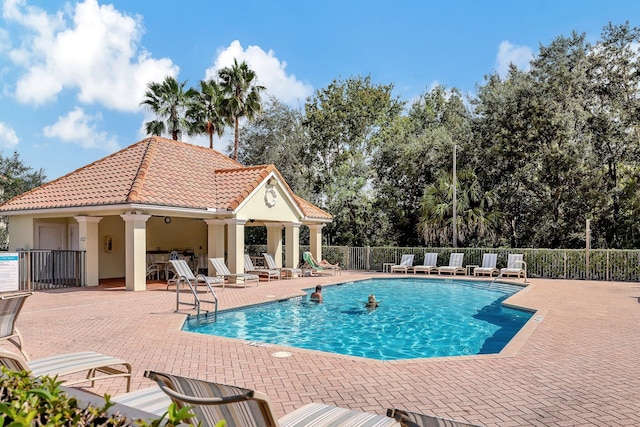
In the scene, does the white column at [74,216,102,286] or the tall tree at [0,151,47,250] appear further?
the tall tree at [0,151,47,250]

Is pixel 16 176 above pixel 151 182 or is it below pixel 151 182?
above

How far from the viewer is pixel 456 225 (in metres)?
26.1

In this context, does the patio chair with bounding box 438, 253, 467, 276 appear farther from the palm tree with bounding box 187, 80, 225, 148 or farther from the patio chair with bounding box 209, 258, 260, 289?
the palm tree with bounding box 187, 80, 225, 148

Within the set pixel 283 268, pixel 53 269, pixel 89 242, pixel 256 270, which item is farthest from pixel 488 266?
pixel 53 269

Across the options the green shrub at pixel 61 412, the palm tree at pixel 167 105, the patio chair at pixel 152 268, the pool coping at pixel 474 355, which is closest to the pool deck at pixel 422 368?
the pool coping at pixel 474 355

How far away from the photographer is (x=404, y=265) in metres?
25.1

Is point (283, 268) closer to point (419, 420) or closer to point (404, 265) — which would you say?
point (404, 265)

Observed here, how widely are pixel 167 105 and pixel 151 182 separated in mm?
13546

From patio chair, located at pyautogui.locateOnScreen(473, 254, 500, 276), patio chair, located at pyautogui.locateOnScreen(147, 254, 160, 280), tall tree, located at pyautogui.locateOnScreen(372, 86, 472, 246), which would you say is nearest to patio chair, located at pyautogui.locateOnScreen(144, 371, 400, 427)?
patio chair, located at pyautogui.locateOnScreen(147, 254, 160, 280)

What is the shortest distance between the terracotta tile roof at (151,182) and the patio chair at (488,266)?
11.3 meters

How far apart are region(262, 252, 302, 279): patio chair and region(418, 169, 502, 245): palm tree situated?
8830 mm

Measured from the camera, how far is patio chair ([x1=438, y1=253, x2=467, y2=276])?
23.7 meters

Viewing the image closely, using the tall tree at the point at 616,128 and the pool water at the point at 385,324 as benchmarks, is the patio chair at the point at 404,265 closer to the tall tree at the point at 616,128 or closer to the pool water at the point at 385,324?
the pool water at the point at 385,324

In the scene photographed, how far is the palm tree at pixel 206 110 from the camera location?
3123 cm
